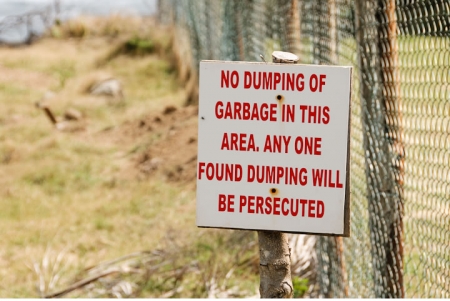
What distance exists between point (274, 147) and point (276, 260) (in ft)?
1.32

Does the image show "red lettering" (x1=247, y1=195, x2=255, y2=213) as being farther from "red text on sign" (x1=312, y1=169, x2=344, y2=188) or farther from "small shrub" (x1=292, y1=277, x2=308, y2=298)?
"small shrub" (x1=292, y1=277, x2=308, y2=298)

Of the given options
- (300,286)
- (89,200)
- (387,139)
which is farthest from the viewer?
(89,200)

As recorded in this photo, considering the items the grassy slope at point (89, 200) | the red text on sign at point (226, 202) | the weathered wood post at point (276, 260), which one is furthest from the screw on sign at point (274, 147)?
the grassy slope at point (89, 200)

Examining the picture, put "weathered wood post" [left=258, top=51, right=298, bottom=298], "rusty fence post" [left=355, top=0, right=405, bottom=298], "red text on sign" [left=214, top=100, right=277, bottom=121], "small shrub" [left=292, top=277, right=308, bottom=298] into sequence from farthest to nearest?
1. "small shrub" [left=292, top=277, right=308, bottom=298]
2. "rusty fence post" [left=355, top=0, right=405, bottom=298]
3. "weathered wood post" [left=258, top=51, right=298, bottom=298]
4. "red text on sign" [left=214, top=100, right=277, bottom=121]

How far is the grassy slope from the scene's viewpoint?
20.1ft

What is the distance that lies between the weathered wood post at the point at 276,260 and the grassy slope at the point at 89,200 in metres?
2.72

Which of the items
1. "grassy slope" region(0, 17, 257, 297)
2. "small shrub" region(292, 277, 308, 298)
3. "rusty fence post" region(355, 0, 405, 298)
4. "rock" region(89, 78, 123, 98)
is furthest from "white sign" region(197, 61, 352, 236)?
"rock" region(89, 78, 123, 98)

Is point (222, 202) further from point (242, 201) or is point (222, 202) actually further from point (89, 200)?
point (89, 200)

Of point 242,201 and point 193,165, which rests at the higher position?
point 193,165

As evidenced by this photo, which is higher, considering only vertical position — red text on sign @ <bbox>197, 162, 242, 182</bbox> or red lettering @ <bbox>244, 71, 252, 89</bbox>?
red lettering @ <bbox>244, 71, 252, 89</bbox>

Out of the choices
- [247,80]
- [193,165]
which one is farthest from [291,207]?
[193,165]

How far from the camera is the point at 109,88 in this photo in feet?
48.3

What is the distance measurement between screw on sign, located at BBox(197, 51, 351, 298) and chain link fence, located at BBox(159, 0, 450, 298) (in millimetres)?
568

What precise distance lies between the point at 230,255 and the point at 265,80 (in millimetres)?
3684
